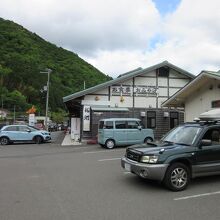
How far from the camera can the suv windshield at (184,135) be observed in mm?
9131

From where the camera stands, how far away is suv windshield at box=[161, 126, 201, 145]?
359 inches

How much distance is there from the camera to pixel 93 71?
66688mm

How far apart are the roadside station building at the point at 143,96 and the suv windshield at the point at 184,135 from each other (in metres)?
16.9

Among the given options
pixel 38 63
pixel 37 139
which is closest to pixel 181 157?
pixel 37 139

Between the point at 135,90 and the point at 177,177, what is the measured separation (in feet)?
66.6

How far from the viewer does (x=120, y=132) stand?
21391 millimetres

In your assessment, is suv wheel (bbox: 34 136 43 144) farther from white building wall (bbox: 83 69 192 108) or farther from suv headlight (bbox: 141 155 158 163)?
suv headlight (bbox: 141 155 158 163)

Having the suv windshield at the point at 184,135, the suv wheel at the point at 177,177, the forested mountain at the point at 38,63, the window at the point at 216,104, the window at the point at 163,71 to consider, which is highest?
the forested mountain at the point at 38,63

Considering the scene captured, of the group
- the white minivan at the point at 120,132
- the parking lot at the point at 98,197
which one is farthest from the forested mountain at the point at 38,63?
the parking lot at the point at 98,197

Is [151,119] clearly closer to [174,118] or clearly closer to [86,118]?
[174,118]

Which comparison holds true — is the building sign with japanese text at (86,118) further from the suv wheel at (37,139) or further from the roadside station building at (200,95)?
the roadside station building at (200,95)

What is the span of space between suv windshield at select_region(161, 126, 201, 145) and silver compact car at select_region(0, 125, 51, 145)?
1804 centimetres

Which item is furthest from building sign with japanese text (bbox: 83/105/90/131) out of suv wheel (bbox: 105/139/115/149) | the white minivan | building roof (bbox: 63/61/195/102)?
suv wheel (bbox: 105/139/115/149)

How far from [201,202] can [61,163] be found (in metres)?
7.50
